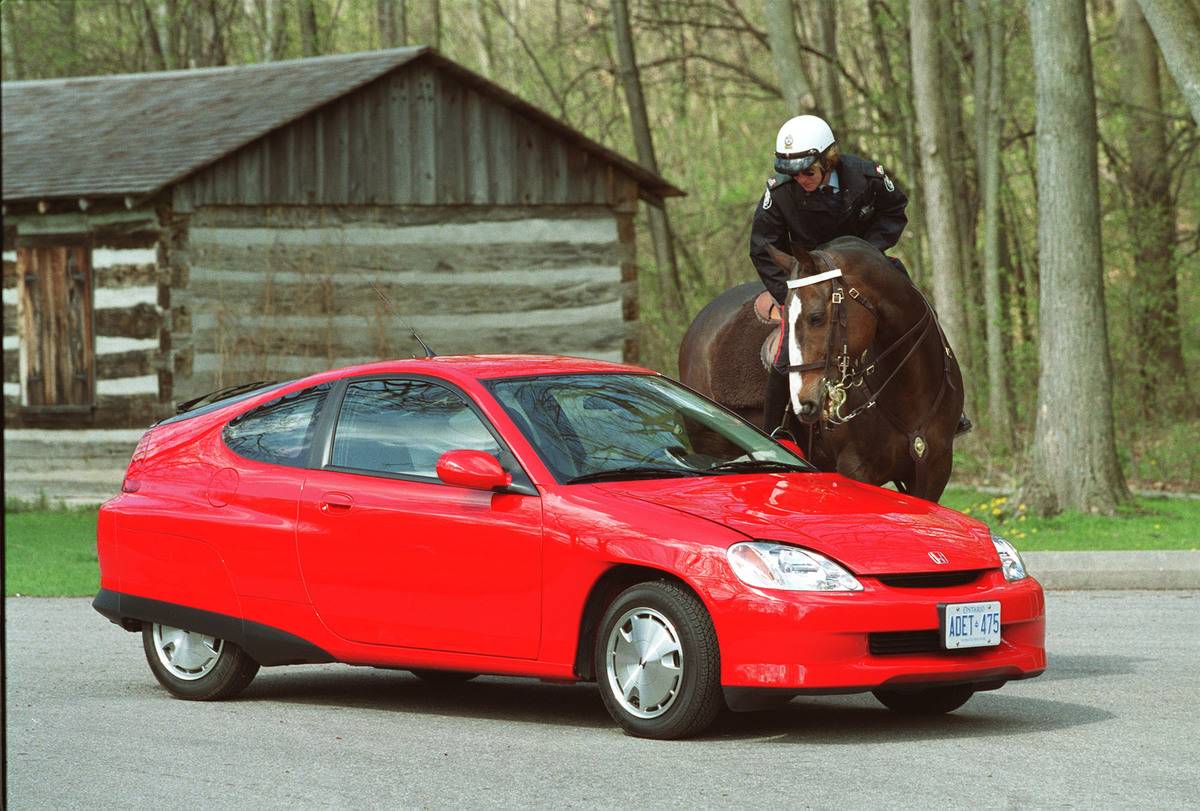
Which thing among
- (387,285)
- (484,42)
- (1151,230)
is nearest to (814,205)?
(387,285)

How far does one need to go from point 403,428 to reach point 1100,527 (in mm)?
10014

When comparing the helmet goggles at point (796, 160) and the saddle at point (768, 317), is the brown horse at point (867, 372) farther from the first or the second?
the saddle at point (768, 317)

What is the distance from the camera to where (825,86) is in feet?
116

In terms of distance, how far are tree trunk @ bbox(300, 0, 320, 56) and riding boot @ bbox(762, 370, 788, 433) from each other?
3152 centimetres

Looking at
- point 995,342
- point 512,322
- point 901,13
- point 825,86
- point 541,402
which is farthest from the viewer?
point 825,86

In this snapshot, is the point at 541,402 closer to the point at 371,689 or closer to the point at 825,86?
the point at 371,689

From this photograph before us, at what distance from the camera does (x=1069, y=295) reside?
1803 centimetres

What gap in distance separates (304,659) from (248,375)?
47.9 ft

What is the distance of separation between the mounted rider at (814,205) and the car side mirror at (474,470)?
2987mm

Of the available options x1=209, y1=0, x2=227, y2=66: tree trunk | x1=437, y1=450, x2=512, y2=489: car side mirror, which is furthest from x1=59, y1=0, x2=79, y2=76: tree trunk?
x1=437, y1=450, x2=512, y2=489: car side mirror

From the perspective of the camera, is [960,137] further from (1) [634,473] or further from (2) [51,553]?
(1) [634,473]

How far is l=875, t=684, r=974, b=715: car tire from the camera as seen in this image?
26.6 feet

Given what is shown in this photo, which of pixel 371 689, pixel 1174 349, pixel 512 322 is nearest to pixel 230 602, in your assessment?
pixel 371 689

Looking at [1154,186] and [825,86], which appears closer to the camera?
[1154,186]
